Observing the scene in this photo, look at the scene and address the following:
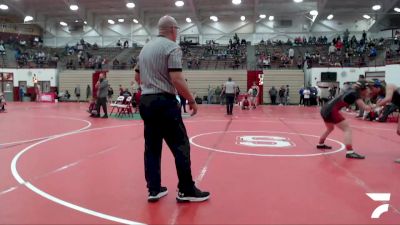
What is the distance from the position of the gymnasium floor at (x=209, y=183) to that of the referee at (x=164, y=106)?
212 millimetres

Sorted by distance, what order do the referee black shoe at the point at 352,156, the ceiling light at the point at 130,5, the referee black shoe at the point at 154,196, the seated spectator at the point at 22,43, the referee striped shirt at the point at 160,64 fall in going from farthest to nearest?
the seated spectator at the point at 22,43 < the ceiling light at the point at 130,5 < the referee black shoe at the point at 352,156 < the referee black shoe at the point at 154,196 < the referee striped shirt at the point at 160,64

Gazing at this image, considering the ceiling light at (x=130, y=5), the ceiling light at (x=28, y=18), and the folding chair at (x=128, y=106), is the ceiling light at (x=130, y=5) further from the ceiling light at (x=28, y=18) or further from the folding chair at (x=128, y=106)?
the folding chair at (x=128, y=106)

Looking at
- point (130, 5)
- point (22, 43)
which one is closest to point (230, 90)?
point (130, 5)

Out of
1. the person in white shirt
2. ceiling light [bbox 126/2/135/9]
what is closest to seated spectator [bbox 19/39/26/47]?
ceiling light [bbox 126/2/135/9]

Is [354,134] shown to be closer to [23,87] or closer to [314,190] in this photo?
[314,190]

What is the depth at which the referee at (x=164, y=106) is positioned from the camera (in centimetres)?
374

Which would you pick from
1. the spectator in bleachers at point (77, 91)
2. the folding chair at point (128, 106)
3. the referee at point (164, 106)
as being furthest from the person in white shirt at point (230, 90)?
the spectator in bleachers at point (77, 91)

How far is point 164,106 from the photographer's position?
148 inches

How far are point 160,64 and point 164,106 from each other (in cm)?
42

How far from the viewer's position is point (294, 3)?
113 feet

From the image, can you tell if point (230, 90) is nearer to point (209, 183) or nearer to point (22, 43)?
point (209, 183)

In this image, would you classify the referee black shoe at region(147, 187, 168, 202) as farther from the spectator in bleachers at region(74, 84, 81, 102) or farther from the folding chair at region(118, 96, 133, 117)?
the spectator in bleachers at region(74, 84, 81, 102)

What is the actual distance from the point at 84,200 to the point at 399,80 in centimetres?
2253

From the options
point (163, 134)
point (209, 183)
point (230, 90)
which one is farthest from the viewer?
point (230, 90)
